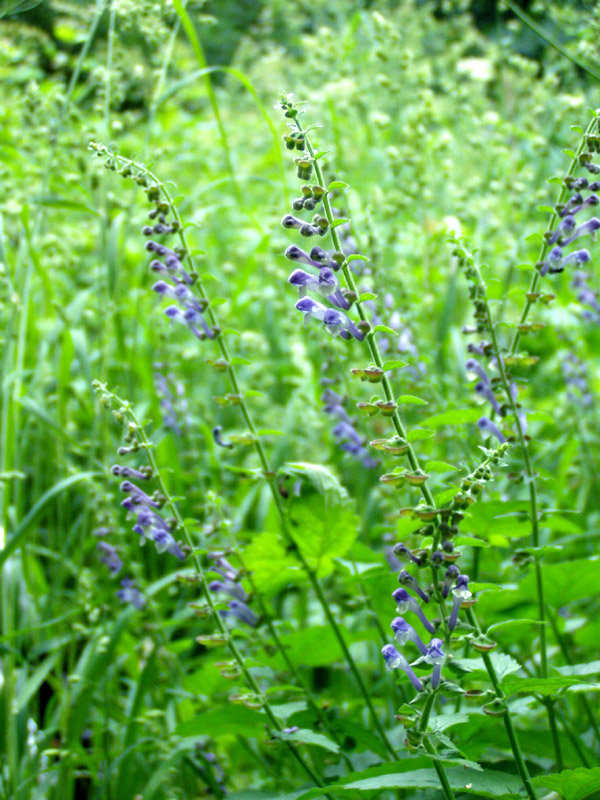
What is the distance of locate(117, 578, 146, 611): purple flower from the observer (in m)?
2.56

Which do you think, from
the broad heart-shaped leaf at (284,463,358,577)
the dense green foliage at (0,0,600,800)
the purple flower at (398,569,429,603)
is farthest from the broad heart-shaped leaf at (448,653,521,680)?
the broad heart-shaped leaf at (284,463,358,577)

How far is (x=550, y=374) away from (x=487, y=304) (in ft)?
10.7

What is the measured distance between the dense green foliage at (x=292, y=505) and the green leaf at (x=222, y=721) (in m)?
0.01

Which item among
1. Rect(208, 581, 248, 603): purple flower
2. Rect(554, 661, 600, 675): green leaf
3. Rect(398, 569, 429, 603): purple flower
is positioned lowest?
Rect(554, 661, 600, 675): green leaf

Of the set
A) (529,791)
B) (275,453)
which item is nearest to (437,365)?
(275,453)

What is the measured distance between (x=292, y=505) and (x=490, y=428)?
0.58 metres

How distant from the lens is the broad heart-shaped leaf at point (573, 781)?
141cm

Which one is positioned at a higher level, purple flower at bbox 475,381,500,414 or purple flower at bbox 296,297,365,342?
purple flower at bbox 296,297,365,342

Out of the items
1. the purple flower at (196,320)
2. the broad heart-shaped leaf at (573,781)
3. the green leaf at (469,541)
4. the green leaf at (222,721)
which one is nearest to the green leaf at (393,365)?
the green leaf at (469,541)

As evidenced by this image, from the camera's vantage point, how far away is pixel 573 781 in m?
1.45

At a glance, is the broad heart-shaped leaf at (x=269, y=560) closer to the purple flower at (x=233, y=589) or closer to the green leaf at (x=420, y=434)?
the purple flower at (x=233, y=589)

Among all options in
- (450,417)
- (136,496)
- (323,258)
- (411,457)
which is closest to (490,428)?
(450,417)

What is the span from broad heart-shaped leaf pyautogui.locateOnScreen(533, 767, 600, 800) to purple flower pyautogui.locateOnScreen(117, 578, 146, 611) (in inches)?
58.3

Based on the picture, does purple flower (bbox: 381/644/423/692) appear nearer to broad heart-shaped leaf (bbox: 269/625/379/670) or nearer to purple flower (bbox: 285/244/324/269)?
broad heart-shaped leaf (bbox: 269/625/379/670)
